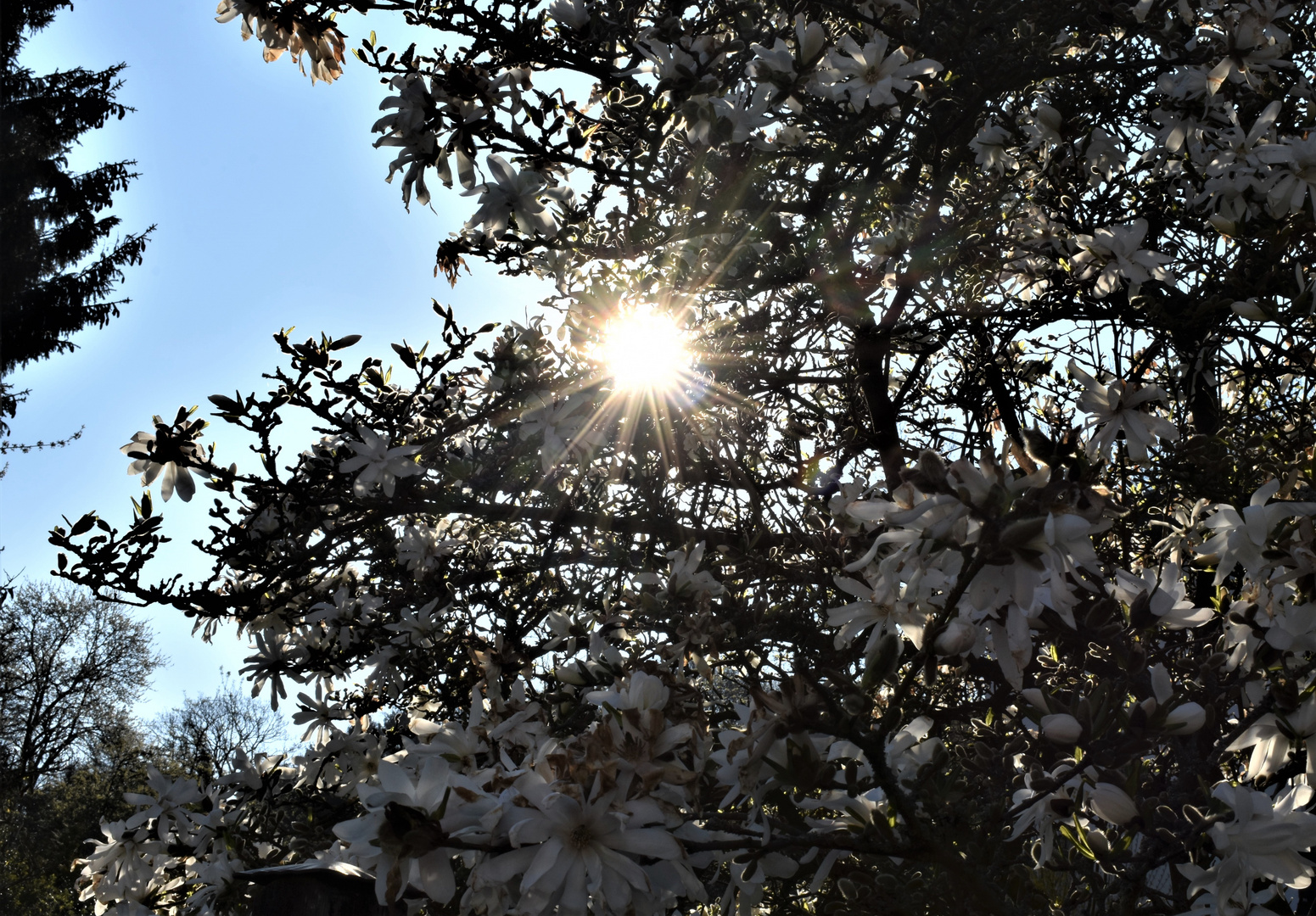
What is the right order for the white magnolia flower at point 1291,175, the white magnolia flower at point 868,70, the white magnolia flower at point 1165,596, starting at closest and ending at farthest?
the white magnolia flower at point 1165,596
the white magnolia flower at point 1291,175
the white magnolia flower at point 868,70

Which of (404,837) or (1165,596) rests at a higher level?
(1165,596)

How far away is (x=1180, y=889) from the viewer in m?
1.58

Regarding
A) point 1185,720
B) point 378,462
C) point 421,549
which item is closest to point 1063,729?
point 1185,720

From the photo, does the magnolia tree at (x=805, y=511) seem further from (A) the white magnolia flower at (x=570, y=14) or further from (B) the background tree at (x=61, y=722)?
(B) the background tree at (x=61, y=722)

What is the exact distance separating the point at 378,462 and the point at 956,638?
74.0 inches

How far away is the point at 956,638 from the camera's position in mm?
1100

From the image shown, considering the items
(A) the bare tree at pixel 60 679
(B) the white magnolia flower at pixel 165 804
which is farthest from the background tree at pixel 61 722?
(B) the white magnolia flower at pixel 165 804

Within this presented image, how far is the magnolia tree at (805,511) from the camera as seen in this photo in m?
1.18

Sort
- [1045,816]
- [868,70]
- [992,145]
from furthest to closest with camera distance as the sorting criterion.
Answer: [992,145]
[868,70]
[1045,816]

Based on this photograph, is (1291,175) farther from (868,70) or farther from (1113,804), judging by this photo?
(1113,804)

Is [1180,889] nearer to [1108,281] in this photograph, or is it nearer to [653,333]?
[1108,281]

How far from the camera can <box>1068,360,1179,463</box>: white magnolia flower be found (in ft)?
6.90

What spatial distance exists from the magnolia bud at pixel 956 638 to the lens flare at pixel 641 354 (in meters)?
1.82

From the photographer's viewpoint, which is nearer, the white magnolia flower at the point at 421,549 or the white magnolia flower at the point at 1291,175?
the white magnolia flower at the point at 1291,175
